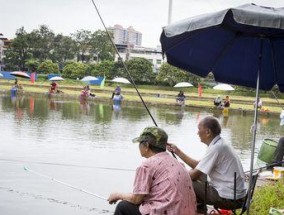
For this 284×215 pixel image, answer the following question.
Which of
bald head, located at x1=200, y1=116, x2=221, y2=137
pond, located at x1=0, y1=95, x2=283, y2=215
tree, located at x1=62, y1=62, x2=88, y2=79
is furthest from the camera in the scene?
tree, located at x1=62, y1=62, x2=88, y2=79

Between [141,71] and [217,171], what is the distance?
49954 millimetres

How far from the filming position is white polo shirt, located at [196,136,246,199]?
4.02m

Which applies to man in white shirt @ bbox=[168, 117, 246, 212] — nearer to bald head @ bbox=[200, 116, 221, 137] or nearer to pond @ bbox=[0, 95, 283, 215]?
bald head @ bbox=[200, 116, 221, 137]

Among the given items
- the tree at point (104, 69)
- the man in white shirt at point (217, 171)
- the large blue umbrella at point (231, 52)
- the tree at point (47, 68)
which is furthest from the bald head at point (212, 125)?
the tree at point (47, 68)

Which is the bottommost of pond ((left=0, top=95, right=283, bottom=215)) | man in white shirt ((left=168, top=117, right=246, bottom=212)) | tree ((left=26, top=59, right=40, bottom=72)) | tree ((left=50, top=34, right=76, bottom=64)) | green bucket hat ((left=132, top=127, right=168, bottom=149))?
pond ((left=0, top=95, right=283, bottom=215))

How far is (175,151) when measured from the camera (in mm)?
4398

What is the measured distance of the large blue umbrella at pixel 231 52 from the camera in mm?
4336

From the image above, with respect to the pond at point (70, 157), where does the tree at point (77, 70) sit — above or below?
above

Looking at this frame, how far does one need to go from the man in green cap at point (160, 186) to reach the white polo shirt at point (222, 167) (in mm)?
629

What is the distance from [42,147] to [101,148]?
138 cm

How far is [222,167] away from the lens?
13.4ft

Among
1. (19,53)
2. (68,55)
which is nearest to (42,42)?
(19,53)

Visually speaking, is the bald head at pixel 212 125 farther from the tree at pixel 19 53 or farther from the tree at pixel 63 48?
the tree at pixel 63 48

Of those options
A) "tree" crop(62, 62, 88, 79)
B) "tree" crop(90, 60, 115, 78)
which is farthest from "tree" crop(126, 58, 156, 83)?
"tree" crop(62, 62, 88, 79)
